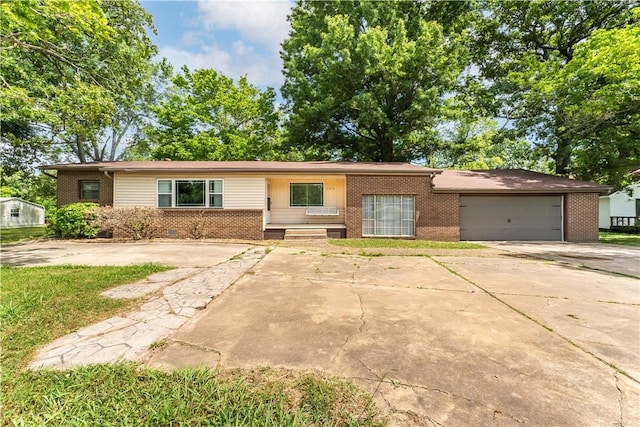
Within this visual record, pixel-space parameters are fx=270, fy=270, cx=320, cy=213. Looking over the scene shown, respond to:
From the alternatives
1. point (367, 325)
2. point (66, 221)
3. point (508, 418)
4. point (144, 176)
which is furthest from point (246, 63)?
point (508, 418)

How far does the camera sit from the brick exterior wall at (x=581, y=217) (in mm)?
11523

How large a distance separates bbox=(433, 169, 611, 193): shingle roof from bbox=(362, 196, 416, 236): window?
4.81ft

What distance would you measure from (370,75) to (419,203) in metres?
9.66

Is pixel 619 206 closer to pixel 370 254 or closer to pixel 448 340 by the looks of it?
pixel 370 254

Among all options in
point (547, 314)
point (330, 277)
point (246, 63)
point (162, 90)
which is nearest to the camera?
point (547, 314)

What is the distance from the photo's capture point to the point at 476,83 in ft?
59.5

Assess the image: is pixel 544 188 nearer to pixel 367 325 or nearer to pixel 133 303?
pixel 367 325

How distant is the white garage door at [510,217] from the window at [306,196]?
649cm

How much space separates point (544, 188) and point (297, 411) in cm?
1402

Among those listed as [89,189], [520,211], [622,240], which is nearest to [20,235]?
[89,189]

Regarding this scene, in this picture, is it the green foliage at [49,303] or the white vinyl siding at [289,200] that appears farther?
the white vinyl siding at [289,200]

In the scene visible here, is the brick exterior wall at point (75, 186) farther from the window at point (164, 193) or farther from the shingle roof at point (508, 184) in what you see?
the shingle roof at point (508, 184)

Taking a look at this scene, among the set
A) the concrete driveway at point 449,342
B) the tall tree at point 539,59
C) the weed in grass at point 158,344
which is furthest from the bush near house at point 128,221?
the tall tree at point 539,59

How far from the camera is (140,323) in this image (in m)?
3.02
